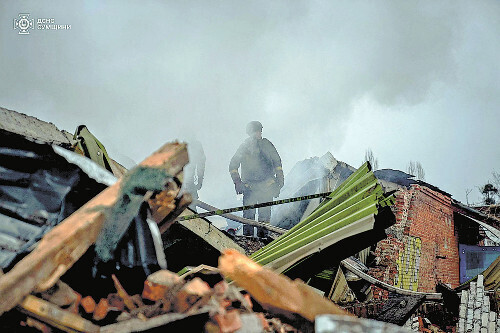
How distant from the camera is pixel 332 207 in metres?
2.92

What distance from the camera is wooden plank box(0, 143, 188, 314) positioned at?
3.96 feet

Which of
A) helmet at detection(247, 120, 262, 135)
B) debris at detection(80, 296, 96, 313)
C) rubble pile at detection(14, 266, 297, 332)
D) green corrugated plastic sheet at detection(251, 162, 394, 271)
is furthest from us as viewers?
helmet at detection(247, 120, 262, 135)

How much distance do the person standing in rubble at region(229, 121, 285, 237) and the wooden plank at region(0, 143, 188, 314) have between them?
15.8ft

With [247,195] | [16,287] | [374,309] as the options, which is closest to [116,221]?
[16,287]

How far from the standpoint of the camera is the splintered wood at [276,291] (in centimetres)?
138

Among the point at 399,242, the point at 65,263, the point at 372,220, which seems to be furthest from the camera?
the point at 399,242

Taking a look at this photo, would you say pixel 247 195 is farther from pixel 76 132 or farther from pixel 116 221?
pixel 116 221

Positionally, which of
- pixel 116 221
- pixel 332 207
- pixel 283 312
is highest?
pixel 332 207

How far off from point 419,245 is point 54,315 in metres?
10.5

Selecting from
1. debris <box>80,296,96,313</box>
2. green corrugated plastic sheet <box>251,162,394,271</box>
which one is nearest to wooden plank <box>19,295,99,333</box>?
debris <box>80,296,96,313</box>

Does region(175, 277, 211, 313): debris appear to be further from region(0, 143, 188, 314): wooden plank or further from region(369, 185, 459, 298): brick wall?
region(369, 185, 459, 298): brick wall

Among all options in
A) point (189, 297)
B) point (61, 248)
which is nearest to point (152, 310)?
point (189, 297)

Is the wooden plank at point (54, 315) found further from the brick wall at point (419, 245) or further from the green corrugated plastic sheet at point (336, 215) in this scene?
the brick wall at point (419, 245)

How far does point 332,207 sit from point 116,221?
6.30ft
